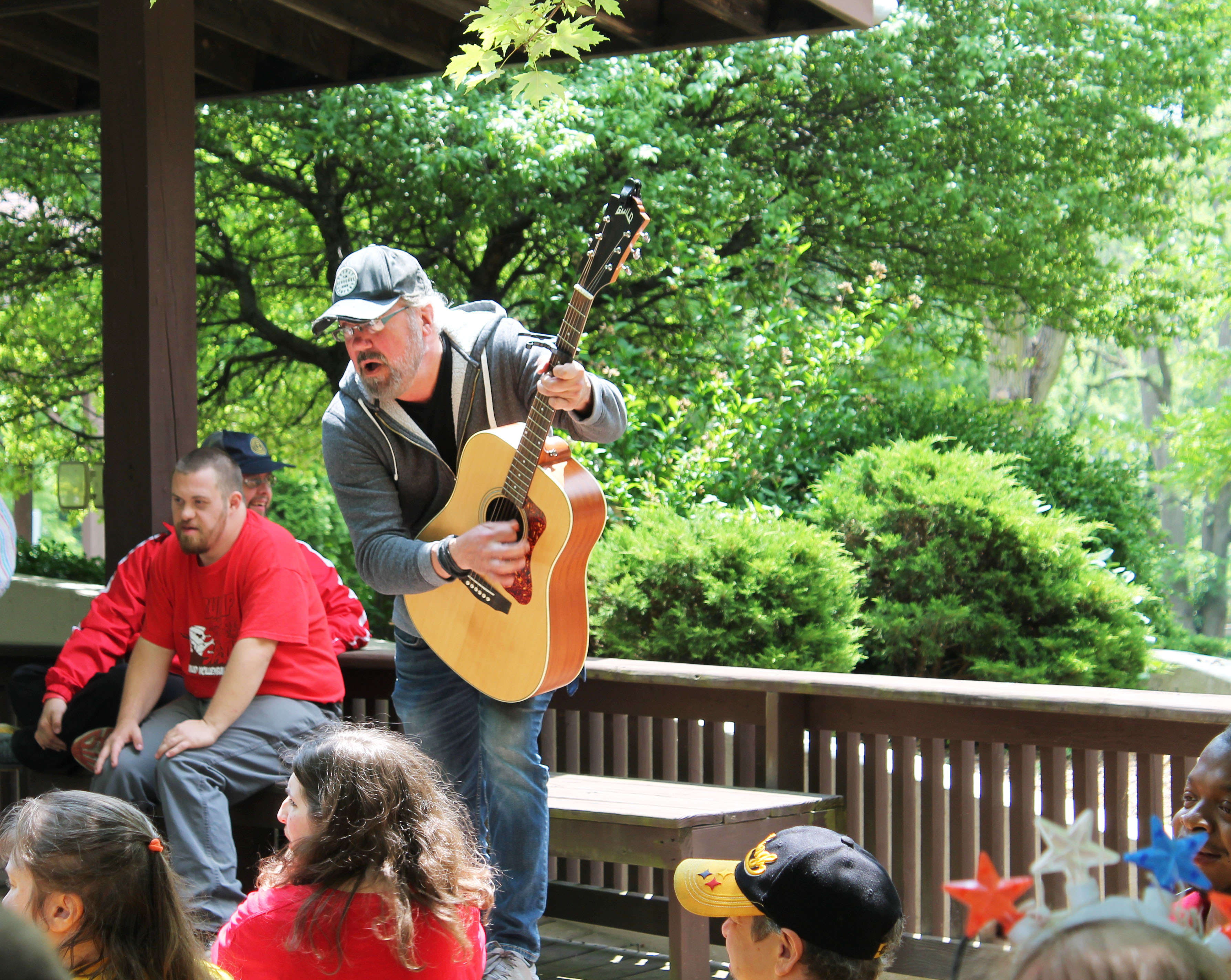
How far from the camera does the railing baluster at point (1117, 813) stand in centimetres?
324

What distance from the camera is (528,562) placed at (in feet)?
9.36

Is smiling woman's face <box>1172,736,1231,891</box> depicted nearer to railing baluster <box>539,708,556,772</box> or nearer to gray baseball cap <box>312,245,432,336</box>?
gray baseball cap <box>312,245,432,336</box>

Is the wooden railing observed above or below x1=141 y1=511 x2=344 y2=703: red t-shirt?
below

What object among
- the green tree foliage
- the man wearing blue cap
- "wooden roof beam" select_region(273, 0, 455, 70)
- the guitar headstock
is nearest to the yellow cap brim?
the man wearing blue cap

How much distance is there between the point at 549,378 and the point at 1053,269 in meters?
8.21

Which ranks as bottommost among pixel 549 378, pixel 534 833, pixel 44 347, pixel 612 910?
pixel 612 910

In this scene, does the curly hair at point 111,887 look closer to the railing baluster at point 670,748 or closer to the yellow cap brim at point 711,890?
the yellow cap brim at point 711,890

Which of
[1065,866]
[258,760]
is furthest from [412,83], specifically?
[1065,866]

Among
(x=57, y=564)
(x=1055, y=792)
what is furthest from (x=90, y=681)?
(x=57, y=564)

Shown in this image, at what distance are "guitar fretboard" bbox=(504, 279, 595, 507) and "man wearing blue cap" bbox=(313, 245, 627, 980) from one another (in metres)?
0.04

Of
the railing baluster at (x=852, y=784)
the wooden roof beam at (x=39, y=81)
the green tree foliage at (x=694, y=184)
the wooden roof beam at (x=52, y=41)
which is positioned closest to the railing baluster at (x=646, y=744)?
the railing baluster at (x=852, y=784)

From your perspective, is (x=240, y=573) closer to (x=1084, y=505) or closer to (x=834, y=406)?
(x=834, y=406)

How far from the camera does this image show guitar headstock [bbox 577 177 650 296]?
2.74 meters

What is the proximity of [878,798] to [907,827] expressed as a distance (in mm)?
111
